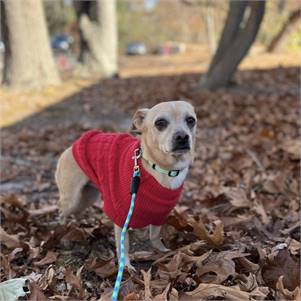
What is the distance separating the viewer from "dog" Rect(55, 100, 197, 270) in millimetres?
3088

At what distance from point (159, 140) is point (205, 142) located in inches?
151

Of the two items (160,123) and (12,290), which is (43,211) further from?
(12,290)

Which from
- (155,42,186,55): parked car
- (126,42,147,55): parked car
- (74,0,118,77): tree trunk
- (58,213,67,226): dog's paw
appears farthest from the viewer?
(126,42,147,55): parked car

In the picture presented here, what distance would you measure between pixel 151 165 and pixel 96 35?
41.2 feet

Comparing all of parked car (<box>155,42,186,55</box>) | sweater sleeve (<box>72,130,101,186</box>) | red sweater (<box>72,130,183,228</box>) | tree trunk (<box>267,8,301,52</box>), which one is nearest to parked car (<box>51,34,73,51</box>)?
parked car (<box>155,42,186,55</box>)

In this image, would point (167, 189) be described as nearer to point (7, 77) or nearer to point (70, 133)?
point (70, 133)

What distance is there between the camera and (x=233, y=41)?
33.1 feet

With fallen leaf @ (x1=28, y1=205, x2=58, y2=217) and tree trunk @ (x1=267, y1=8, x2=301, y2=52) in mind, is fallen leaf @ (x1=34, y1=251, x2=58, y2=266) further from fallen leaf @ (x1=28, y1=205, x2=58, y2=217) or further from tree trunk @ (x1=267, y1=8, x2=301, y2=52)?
tree trunk @ (x1=267, y1=8, x2=301, y2=52)

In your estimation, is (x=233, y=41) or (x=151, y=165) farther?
(x=233, y=41)

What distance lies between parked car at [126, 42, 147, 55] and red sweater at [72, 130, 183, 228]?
30.4 meters

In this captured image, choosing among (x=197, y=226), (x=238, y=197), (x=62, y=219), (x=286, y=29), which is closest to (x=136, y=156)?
(x=197, y=226)

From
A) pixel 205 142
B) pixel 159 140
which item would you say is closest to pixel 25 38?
pixel 205 142

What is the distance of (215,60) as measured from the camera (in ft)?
34.4

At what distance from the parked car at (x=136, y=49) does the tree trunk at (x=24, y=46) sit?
835 inches
